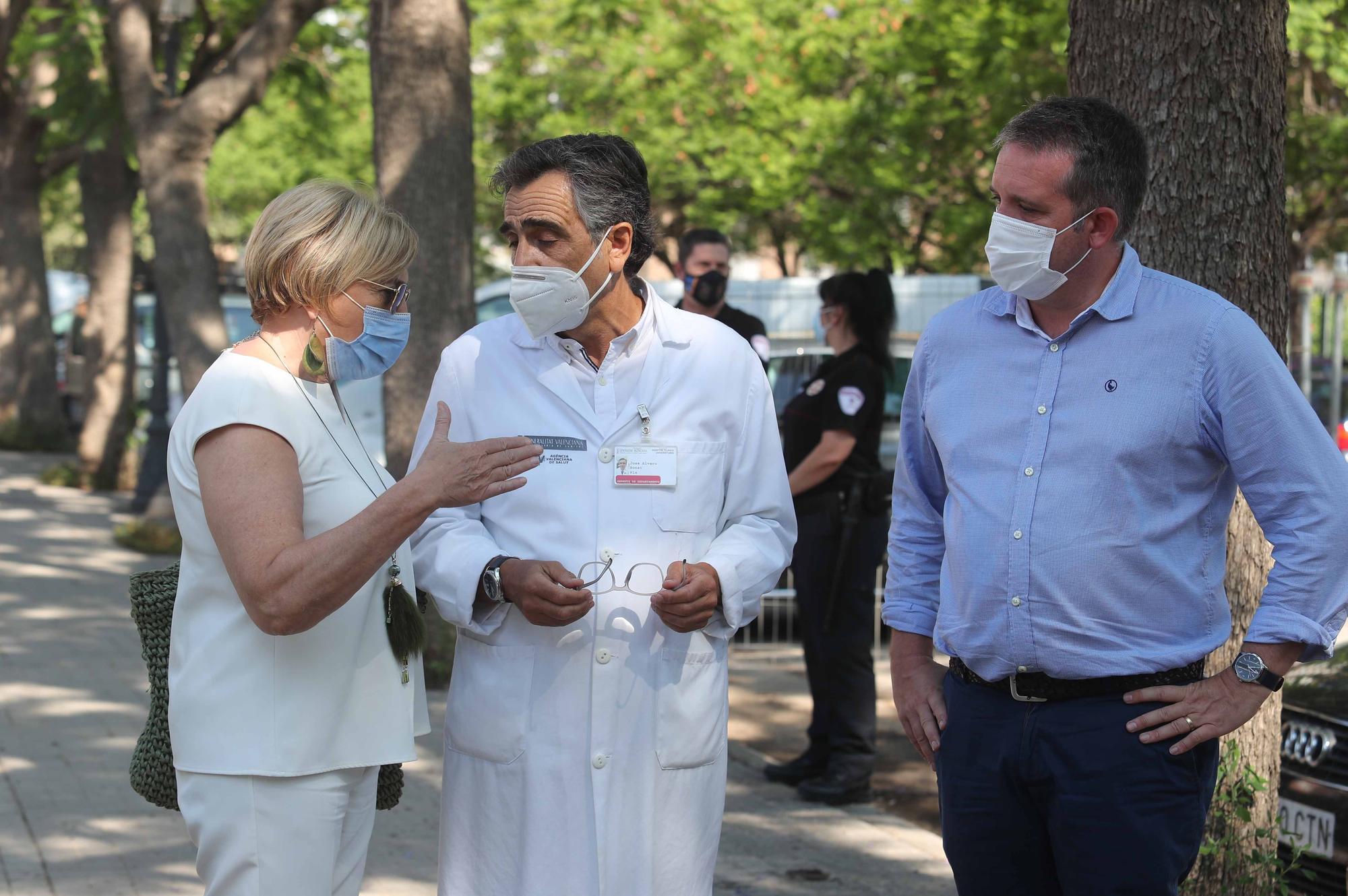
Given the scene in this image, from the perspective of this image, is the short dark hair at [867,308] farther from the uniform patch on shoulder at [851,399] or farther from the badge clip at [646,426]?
the badge clip at [646,426]

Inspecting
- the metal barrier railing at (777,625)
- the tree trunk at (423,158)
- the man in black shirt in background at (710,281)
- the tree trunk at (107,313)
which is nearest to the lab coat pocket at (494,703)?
the man in black shirt in background at (710,281)

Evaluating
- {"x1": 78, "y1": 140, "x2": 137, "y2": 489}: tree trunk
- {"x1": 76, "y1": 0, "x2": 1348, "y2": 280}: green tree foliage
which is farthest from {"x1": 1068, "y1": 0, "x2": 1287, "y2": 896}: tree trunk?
{"x1": 78, "y1": 140, "x2": 137, "y2": 489}: tree trunk

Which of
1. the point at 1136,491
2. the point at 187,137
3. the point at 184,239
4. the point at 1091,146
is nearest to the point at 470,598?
the point at 1136,491

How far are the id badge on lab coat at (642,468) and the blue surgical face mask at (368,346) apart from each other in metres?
0.51

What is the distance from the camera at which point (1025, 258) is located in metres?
2.99

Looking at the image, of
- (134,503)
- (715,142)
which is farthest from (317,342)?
(715,142)

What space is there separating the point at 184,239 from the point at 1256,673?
1024cm

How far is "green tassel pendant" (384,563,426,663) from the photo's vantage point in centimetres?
302

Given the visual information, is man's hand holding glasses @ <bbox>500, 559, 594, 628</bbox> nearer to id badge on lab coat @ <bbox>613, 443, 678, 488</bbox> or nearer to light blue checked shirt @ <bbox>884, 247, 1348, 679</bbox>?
id badge on lab coat @ <bbox>613, 443, 678, 488</bbox>

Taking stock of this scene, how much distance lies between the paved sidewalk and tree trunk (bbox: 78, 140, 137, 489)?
9.22 m

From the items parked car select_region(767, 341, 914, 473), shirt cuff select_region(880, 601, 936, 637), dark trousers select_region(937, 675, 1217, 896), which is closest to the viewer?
dark trousers select_region(937, 675, 1217, 896)

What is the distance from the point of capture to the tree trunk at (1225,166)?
4.25 meters

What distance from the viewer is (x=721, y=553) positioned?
3.15 metres

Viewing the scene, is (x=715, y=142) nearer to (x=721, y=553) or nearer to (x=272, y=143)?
(x=272, y=143)
